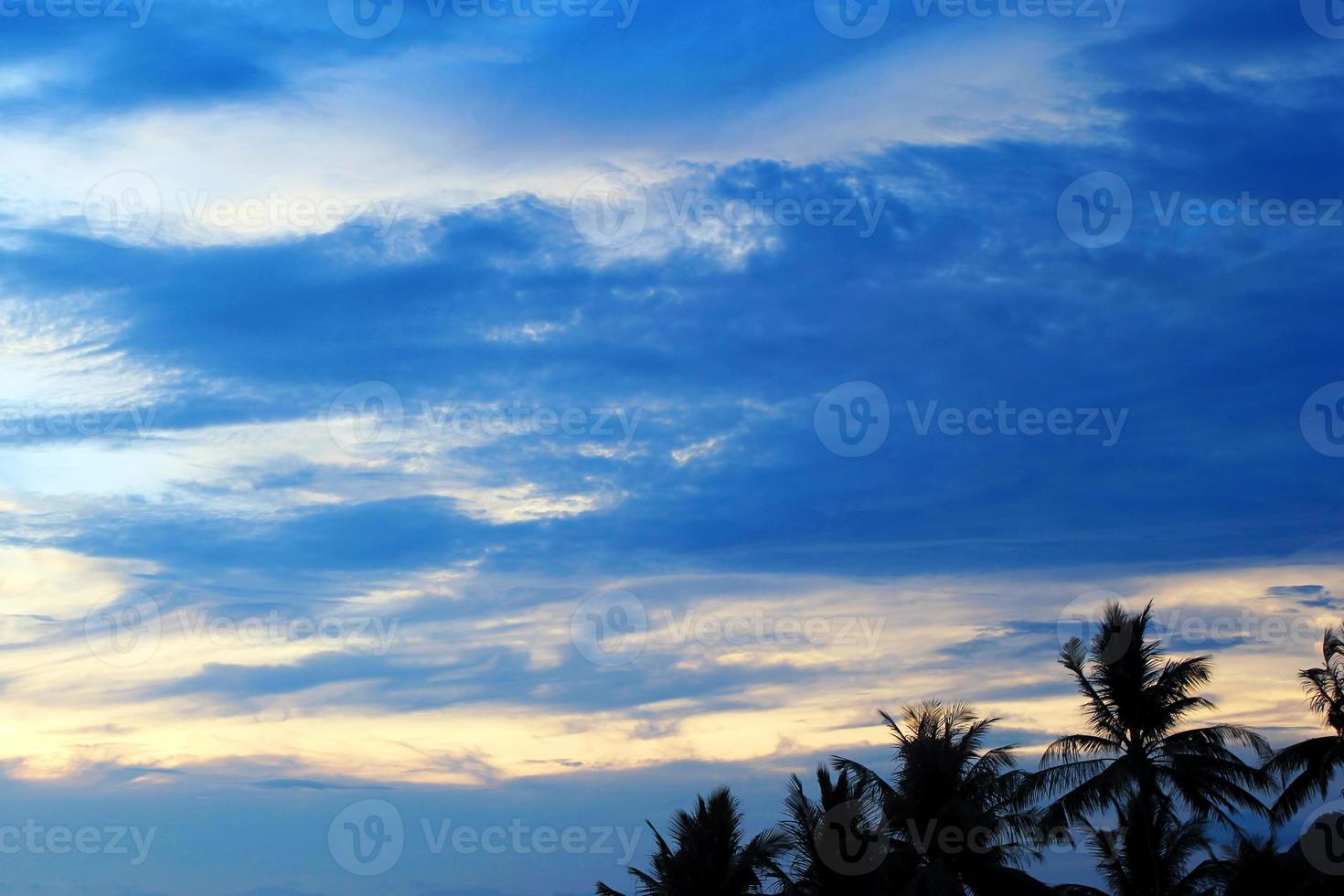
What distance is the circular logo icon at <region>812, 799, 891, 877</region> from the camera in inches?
1666

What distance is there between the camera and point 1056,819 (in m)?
43.5

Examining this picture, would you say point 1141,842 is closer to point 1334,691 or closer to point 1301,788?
point 1301,788

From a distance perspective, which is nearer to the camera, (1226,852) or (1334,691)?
(1334,691)

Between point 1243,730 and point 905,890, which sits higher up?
point 1243,730

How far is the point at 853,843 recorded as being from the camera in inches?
1671

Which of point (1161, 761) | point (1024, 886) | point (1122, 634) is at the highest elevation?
point (1122, 634)

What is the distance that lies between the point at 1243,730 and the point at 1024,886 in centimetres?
888

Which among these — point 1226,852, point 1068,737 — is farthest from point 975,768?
point 1226,852

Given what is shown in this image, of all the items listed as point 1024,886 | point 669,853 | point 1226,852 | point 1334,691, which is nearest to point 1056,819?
point 1024,886

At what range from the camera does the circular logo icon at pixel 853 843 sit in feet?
139

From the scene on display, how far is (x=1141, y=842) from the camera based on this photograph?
45.0 metres

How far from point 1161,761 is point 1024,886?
6271mm

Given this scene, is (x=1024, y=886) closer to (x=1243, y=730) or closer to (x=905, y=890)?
(x=905, y=890)

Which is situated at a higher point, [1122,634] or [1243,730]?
[1122,634]
